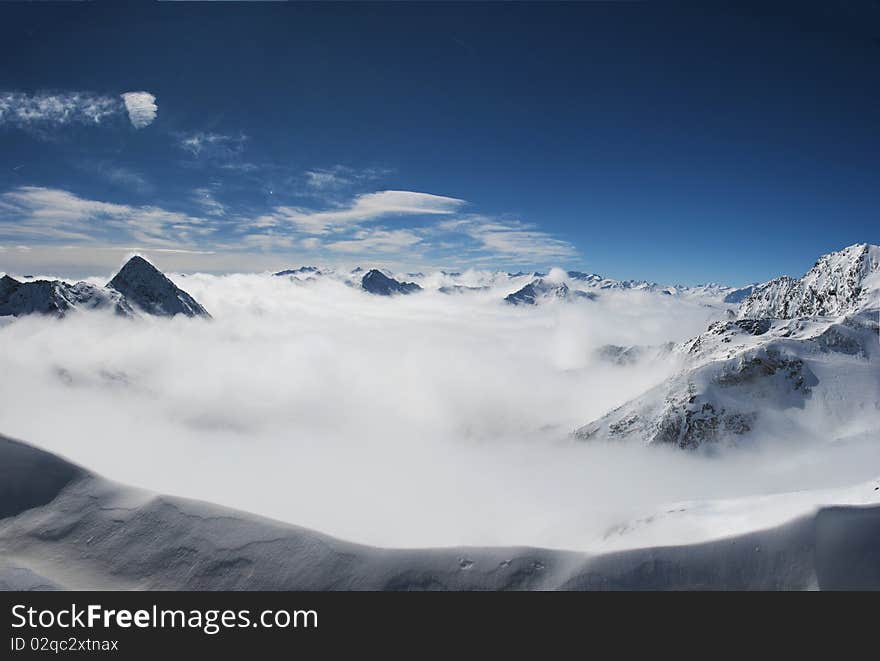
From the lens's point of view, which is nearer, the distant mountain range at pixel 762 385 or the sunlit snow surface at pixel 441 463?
the sunlit snow surface at pixel 441 463

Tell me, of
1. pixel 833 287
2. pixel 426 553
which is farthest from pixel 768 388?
pixel 426 553

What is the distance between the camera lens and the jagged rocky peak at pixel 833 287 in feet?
332

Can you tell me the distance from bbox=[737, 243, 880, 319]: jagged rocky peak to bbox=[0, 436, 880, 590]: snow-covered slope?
10886 cm

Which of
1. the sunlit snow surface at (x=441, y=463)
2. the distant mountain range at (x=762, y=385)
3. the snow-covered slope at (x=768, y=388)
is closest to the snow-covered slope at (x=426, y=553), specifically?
the sunlit snow surface at (x=441, y=463)

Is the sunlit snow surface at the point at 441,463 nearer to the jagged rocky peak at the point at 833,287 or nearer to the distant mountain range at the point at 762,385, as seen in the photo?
the distant mountain range at the point at 762,385

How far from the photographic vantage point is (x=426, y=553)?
17297 millimetres

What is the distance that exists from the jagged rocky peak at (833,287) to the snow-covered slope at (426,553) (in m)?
109

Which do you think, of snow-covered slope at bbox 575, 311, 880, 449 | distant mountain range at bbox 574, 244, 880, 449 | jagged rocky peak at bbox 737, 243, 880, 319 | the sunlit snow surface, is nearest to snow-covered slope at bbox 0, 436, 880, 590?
the sunlit snow surface

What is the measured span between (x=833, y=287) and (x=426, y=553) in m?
148

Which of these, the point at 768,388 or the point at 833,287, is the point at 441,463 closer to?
the point at 768,388

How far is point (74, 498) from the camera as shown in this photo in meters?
22.8

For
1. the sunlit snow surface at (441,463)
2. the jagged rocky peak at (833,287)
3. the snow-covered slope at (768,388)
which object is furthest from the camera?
the jagged rocky peak at (833,287)

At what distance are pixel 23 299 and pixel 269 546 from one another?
265 m
